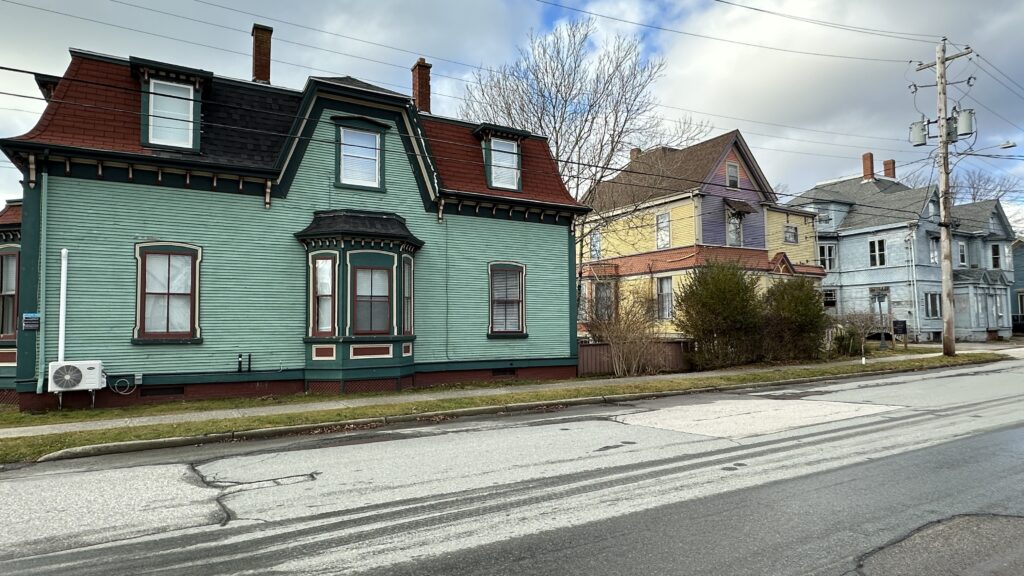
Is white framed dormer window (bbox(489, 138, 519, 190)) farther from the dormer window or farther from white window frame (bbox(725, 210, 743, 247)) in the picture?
white window frame (bbox(725, 210, 743, 247))

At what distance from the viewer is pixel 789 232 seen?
34.7 metres

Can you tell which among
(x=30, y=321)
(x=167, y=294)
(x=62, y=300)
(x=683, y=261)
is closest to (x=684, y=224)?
(x=683, y=261)

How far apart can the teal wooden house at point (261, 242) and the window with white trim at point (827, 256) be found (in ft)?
95.4

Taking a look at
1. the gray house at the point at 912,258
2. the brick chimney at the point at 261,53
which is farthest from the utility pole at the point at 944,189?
the brick chimney at the point at 261,53

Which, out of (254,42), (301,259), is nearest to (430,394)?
(301,259)

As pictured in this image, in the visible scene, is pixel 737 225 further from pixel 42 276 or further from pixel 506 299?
pixel 42 276

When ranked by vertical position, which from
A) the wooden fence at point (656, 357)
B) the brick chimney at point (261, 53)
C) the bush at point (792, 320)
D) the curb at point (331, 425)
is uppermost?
the brick chimney at point (261, 53)

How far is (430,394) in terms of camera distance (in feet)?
48.0

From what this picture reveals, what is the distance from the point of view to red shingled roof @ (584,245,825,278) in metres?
29.7

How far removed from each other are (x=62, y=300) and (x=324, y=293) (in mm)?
5315

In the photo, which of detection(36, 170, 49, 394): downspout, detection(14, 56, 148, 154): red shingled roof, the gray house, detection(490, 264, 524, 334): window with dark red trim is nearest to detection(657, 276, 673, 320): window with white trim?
the gray house

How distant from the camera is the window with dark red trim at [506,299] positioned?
17828 mm

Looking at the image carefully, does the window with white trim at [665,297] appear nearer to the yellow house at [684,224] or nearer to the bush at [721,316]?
the yellow house at [684,224]

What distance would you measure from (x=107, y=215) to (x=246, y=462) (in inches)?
329
